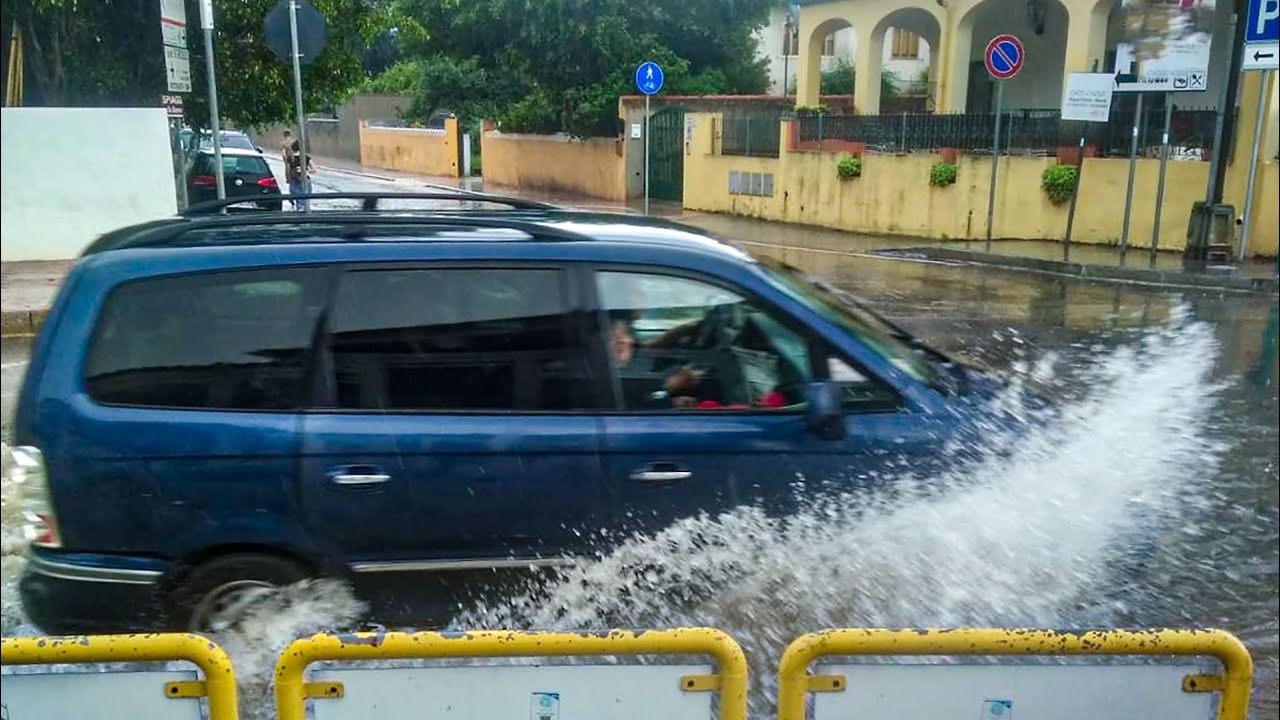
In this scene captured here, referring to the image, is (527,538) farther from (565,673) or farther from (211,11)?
(211,11)

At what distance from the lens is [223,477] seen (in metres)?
3.38

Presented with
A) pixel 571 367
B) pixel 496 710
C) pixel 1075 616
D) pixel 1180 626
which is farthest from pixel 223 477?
pixel 1180 626

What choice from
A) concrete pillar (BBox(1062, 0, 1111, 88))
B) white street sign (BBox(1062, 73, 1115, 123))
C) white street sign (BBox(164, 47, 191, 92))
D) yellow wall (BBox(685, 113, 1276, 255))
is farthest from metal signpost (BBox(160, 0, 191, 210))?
white street sign (BBox(1062, 73, 1115, 123))

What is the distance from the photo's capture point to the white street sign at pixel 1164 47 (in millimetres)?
11008

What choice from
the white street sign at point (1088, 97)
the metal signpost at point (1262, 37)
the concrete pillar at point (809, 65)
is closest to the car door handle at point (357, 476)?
the concrete pillar at point (809, 65)

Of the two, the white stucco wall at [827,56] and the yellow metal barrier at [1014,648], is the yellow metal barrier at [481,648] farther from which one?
the white stucco wall at [827,56]

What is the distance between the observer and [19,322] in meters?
3.76

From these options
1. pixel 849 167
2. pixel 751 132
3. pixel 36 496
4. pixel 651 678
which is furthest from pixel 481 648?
pixel 849 167

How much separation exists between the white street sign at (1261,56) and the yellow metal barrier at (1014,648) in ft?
39.2

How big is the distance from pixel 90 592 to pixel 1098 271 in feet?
39.9

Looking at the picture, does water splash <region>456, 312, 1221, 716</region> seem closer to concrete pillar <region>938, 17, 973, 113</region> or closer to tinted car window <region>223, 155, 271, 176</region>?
tinted car window <region>223, 155, 271, 176</region>

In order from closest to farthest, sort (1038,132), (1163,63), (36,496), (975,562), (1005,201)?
(36,496), (975,562), (1163,63), (1038,132), (1005,201)

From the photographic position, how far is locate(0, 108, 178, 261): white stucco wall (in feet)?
10.9

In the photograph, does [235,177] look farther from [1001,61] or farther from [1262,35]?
[1262,35]
